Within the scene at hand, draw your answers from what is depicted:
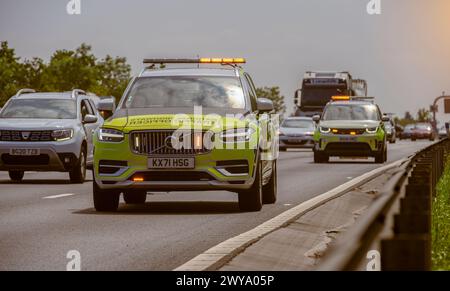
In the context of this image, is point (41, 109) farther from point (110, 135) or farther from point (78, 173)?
point (110, 135)

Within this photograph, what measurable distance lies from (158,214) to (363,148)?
71.4 ft

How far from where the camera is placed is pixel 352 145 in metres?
37.0

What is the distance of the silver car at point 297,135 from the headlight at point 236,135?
Result: 121 ft

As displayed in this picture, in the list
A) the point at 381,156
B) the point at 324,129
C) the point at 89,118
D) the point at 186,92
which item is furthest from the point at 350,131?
the point at 186,92

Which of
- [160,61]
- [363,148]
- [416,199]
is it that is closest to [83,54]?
[363,148]

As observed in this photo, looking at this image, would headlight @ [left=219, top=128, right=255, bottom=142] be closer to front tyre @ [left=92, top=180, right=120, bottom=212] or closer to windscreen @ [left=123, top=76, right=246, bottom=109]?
windscreen @ [left=123, top=76, right=246, bottom=109]

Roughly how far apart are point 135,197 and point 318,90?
41.3 meters

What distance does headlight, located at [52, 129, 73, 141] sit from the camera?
24750 mm

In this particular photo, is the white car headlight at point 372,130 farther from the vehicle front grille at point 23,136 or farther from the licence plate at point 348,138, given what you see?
the vehicle front grille at point 23,136

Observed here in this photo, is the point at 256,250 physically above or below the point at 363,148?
above

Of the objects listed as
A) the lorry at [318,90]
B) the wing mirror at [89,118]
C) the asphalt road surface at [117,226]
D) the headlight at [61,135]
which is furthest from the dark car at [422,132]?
the asphalt road surface at [117,226]

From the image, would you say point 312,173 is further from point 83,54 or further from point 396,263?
point 83,54

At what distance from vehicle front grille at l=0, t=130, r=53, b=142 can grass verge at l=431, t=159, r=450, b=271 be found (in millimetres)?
7608

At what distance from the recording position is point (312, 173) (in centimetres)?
2944
